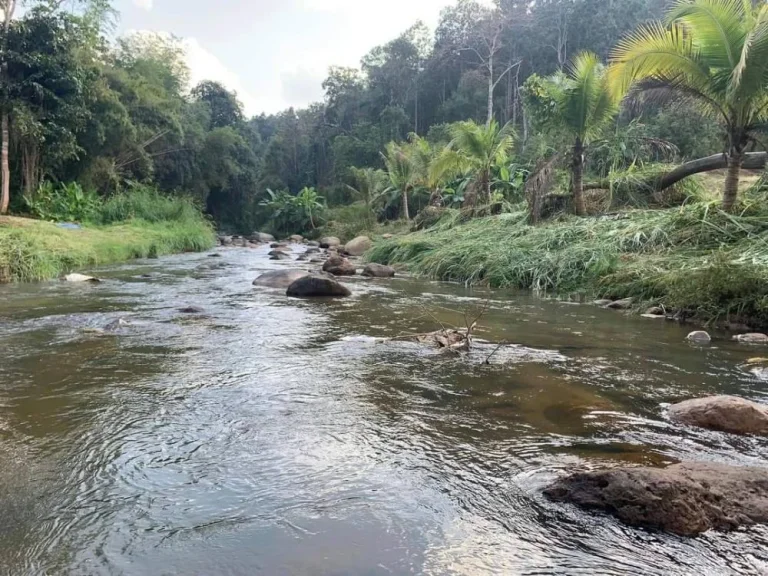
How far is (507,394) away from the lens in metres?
4.38

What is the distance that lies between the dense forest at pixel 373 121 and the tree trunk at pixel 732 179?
117mm

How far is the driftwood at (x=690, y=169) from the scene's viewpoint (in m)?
11.9

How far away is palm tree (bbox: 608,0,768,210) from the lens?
9.30 m

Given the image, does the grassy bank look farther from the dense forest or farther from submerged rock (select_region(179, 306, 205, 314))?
submerged rock (select_region(179, 306, 205, 314))

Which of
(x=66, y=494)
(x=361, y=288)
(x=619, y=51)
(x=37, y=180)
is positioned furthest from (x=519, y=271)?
(x=37, y=180)

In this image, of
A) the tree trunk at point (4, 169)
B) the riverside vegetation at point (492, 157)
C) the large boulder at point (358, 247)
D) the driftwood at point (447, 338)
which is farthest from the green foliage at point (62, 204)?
the driftwood at point (447, 338)

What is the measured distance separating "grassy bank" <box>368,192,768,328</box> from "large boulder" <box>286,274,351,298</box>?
3785mm

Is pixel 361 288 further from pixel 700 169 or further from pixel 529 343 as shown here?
pixel 700 169

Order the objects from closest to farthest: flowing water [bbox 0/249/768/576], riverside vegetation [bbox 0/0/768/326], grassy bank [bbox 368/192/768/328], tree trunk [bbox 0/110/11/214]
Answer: flowing water [bbox 0/249/768/576], grassy bank [bbox 368/192/768/328], riverside vegetation [bbox 0/0/768/326], tree trunk [bbox 0/110/11/214]

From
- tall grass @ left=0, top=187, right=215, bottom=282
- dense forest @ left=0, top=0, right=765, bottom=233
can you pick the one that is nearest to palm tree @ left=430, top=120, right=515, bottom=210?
dense forest @ left=0, top=0, right=765, bottom=233

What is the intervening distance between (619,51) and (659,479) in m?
10.5

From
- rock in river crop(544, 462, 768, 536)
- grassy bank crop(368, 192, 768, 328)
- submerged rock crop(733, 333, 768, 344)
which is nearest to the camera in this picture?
rock in river crop(544, 462, 768, 536)

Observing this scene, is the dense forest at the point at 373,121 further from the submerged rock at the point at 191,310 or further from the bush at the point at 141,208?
the submerged rock at the point at 191,310

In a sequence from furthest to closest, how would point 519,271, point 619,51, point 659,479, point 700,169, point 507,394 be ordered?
point 700,169 < point 519,271 < point 619,51 < point 507,394 < point 659,479
